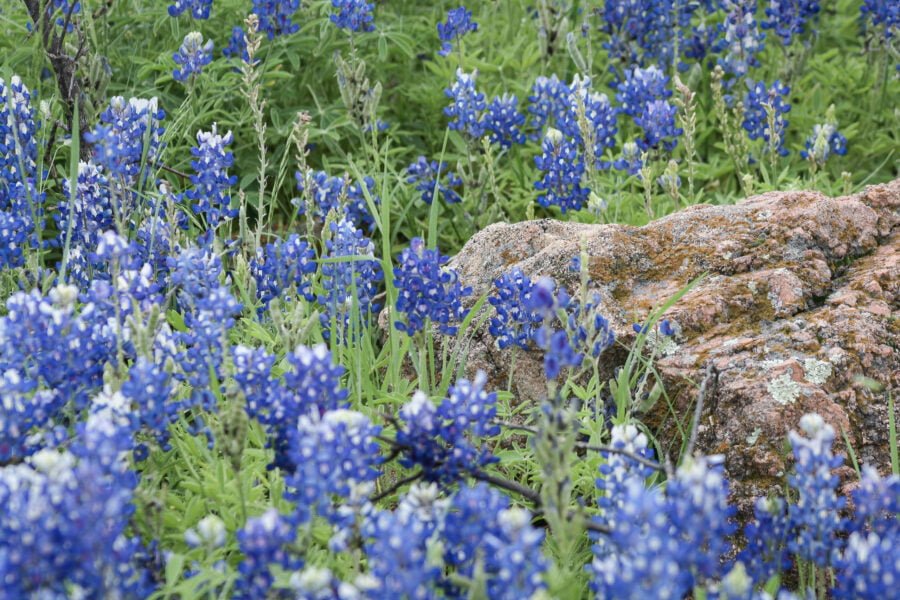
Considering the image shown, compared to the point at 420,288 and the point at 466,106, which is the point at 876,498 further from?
the point at 466,106

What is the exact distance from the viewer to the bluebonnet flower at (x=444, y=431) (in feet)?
8.43

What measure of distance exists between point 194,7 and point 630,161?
6.89 ft

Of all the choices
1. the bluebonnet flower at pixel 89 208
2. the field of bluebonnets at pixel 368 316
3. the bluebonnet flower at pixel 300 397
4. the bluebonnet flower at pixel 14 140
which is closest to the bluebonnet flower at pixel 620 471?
the field of bluebonnets at pixel 368 316

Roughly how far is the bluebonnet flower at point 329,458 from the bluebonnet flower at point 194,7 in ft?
10.5

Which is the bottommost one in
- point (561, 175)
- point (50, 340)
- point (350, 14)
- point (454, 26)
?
point (50, 340)

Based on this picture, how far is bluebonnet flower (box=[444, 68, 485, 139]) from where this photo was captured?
16.7 ft

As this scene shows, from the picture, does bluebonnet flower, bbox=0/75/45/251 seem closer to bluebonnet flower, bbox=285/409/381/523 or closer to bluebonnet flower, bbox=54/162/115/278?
bluebonnet flower, bbox=54/162/115/278

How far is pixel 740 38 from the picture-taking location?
5957 millimetres

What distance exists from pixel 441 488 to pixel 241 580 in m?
0.64

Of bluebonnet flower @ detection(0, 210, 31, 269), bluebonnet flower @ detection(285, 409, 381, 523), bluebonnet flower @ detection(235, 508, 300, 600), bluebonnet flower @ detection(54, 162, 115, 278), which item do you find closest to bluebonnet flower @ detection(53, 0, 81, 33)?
bluebonnet flower @ detection(54, 162, 115, 278)

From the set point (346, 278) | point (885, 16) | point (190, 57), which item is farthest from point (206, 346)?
point (885, 16)

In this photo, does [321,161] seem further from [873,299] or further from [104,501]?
[104,501]

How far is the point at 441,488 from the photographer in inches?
108

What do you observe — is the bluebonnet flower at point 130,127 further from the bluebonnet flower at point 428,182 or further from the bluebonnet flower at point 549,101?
the bluebonnet flower at point 549,101
